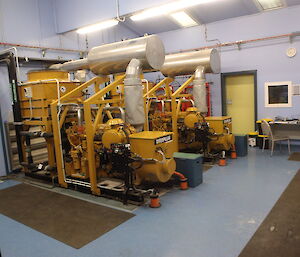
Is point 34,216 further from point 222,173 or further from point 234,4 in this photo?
point 234,4

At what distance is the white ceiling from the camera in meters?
7.39

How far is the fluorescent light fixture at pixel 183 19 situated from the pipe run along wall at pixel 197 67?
241 cm

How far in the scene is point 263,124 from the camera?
6727mm

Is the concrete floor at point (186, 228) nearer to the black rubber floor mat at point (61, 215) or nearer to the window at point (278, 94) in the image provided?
the black rubber floor mat at point (61, 215)

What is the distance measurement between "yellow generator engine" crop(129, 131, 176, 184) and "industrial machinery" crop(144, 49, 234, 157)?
1839 mm

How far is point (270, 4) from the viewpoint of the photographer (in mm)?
7293

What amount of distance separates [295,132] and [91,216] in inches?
226

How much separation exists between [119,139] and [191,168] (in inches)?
55.6

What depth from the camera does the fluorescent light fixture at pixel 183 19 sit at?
828 centimetres

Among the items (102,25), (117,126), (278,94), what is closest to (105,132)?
(117,126)

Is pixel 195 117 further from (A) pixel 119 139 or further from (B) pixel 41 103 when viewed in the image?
(B) pixel 41 103

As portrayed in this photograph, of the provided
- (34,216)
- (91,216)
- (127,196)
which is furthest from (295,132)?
(34,216)

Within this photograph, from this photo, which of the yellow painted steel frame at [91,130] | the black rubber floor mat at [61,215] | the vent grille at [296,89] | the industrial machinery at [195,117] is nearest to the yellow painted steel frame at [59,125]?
the black rubber floor mat at [61,215]

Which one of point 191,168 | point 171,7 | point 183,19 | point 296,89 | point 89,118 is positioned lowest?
point 191,168
